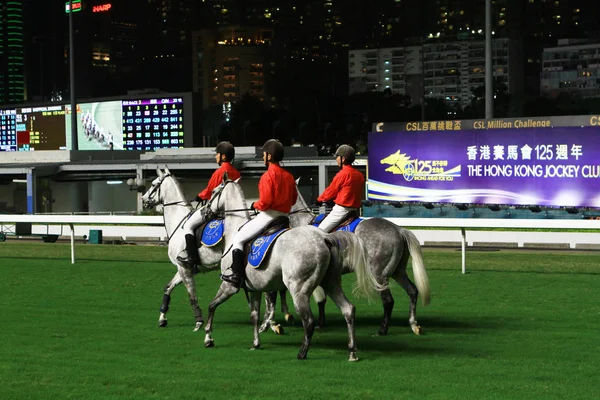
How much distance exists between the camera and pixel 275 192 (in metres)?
9.85

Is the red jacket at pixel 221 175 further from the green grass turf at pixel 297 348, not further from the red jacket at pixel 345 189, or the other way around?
the green grass turf at pixel 297 348

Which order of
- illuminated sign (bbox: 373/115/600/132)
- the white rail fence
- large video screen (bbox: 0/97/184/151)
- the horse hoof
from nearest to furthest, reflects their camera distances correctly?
the horse hoof → the white rail fence → illuminated sign (bbox: 373/115/600/132) → large video screen (bbox: 0/97/184/151)

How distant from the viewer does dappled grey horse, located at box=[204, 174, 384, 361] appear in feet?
29.9

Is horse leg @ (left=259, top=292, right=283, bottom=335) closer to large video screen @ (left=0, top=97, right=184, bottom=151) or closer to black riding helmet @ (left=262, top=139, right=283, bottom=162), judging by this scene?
black riding helmet @ (left=262, top=139, right=283, bottom=162)

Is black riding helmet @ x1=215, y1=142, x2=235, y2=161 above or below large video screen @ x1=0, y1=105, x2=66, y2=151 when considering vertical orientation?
below

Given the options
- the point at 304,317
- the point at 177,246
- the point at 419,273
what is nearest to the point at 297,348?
the point at 304,317

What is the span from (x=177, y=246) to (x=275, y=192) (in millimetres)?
2179

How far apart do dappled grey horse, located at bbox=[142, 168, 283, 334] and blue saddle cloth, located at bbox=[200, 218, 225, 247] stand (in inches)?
3.1

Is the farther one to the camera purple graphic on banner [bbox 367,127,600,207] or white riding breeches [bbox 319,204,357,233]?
purple graphic on banner [bbox 367,127,600,207]

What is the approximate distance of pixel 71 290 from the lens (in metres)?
15.2

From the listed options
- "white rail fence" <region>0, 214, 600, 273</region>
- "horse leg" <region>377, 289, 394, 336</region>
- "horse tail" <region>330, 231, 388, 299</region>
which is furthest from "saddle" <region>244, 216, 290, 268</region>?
"white rail fence" <region>0, 214, 600, 273</region>

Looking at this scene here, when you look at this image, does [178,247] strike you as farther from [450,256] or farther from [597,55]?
[597,55]

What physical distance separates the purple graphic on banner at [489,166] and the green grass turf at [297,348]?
1129 centimetres

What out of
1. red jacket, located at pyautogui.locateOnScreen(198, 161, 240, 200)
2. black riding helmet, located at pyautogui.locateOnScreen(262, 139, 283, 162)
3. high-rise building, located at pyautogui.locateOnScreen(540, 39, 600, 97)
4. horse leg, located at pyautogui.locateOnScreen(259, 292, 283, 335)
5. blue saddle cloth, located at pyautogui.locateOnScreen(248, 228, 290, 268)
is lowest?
horse leg, located at pyautogui.locateOnScreen(259, 292, 283, 335)
